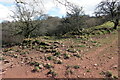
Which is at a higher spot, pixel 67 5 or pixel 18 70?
pixel 67 5

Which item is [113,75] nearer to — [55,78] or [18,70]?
[55,78]

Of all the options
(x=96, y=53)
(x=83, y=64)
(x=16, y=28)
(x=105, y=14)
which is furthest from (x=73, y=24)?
(x=83, y=64)

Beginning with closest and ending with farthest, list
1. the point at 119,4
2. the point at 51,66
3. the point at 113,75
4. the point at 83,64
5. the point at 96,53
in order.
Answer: the point at 113,75, the point at 51,66, the point at 83,64, the point at 96,53, the point at 119,4

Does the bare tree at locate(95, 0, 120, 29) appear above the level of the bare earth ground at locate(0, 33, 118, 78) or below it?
above

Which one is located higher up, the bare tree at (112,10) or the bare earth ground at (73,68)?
the bare tree at (112,10)

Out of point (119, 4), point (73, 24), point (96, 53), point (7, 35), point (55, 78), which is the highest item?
point (119, 4)

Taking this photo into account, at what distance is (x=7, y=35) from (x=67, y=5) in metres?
16.2

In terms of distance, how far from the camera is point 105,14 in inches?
602

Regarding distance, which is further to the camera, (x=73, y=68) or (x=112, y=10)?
(x=112, y=10)

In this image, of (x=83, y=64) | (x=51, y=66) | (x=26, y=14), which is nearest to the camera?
(x=51, y=66)

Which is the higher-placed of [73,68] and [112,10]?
[112,10]

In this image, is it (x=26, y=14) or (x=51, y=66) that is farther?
(x=26, y=14)

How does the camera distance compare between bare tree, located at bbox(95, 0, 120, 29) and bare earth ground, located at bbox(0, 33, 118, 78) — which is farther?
bare tree, located at bbox(95, 0, 120, 29)

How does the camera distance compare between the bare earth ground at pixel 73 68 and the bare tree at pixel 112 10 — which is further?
the bare tree at pixel 112 10
